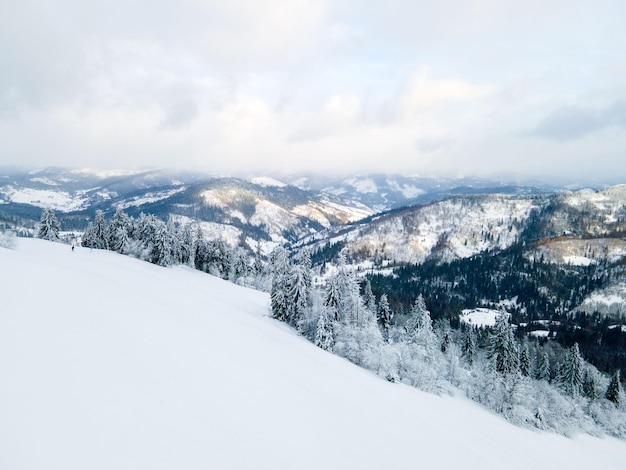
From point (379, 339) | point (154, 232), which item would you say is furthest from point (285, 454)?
point (154, 232)

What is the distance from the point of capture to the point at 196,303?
36062 millimetres

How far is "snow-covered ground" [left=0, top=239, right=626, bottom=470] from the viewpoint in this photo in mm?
10391

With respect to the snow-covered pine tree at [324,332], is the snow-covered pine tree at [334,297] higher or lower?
higher

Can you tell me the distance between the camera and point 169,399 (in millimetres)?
13938

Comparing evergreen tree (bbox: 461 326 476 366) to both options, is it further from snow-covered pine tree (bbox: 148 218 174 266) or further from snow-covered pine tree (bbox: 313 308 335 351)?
snow-covered pine tree (bbox: 148 218 174 266)

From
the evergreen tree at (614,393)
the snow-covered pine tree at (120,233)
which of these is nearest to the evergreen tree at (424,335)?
the evergreen tree at (614,393)

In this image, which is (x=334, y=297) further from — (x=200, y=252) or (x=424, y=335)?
(x=200, y=252)

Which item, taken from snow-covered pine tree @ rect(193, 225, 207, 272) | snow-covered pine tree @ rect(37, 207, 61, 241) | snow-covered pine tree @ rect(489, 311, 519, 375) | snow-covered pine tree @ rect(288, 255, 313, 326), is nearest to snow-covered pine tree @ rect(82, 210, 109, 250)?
snow-covered pine tree @ rect(37, 207, 61, 241)

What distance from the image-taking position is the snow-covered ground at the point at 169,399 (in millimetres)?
10391

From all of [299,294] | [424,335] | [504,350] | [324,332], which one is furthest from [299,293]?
[504,350]

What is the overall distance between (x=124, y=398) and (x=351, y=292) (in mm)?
42621

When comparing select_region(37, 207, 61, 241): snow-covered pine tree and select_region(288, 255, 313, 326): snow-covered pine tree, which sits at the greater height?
select_region(37, 207, 61, 241): snow-covered pine tree

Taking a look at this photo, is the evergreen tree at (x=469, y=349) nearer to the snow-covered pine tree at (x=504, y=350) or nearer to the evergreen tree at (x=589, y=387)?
the snow-covered pine tree at (x=504, y=350)

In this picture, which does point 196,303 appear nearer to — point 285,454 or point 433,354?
point 285,454
